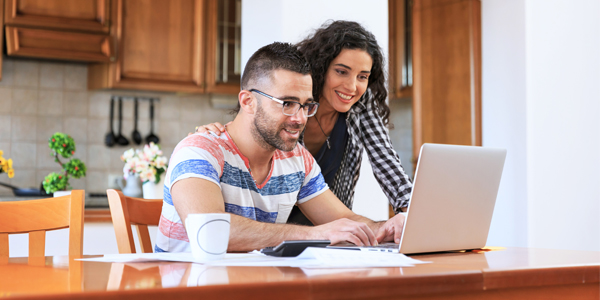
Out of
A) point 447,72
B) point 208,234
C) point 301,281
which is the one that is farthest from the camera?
point 447,72

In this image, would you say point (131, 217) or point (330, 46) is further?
point (330, 46)

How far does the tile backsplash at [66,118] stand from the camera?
3.68 meters

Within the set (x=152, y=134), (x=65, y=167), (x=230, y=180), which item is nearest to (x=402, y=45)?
(x=152, y=134)

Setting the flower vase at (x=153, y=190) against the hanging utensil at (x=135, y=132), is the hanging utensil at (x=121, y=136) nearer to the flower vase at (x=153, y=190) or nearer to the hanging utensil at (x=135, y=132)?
the hanging utensil at (x=135, y=132)

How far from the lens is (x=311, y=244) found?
100cm

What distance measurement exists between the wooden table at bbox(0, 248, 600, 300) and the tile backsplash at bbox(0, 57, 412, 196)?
292 cm

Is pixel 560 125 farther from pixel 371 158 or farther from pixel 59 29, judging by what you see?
pixel 59 29

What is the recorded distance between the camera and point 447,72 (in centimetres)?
358

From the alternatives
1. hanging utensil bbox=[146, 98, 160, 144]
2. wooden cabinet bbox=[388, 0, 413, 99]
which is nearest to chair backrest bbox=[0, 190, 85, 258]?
hanging utensil bbox=[146, 98, 160, 144]

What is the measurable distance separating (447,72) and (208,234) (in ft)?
9.56

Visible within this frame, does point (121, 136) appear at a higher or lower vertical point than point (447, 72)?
lower

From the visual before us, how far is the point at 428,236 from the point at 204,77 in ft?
9.88

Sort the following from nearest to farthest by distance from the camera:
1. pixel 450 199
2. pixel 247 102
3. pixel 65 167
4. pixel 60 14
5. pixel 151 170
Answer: pixel 450 199 → pixel 247 102 → pixel 151 170 → pixel 65 167 → pixel 60 14

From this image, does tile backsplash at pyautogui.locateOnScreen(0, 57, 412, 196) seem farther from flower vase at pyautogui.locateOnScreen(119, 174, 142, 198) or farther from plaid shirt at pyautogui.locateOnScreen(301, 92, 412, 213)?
plaid shirt at pyautogui.locateOnScreen(301, 92, 412, 213)
